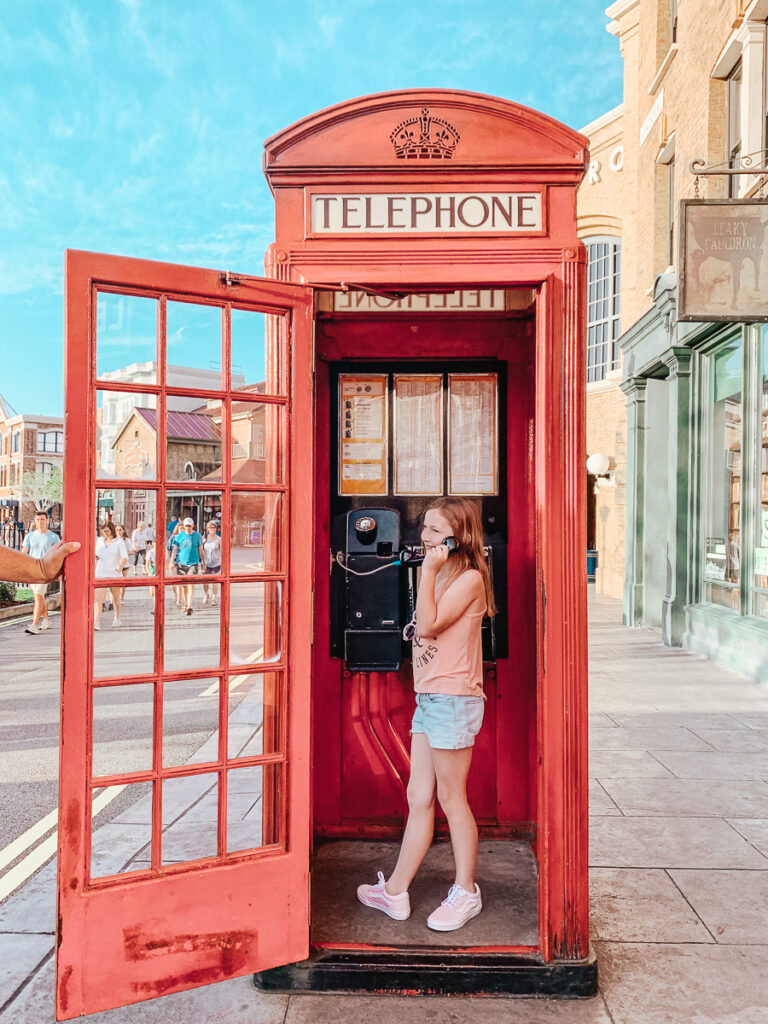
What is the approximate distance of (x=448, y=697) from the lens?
9.64 feet

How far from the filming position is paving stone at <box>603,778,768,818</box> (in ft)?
14.7

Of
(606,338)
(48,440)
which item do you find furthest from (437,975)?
(48,440)

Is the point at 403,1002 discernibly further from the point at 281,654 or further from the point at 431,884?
the point at 281,654

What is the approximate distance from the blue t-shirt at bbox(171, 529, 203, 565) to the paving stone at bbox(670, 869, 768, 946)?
2544 mm

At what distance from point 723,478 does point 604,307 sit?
42.8 ft

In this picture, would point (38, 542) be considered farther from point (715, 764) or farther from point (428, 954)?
point (428, 954)

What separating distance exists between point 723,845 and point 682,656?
5.94m

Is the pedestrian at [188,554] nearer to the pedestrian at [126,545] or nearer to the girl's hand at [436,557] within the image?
the pedestrian at [126,545]

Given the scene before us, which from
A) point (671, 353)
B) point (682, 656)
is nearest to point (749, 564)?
point (682, 656)

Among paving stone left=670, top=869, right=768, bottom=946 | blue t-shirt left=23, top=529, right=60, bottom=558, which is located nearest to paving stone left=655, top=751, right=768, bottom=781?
paving stone left=670, top=869, right=768, bottom=946

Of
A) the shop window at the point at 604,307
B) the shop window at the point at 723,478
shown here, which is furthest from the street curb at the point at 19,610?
the shop window at the point at 604,307

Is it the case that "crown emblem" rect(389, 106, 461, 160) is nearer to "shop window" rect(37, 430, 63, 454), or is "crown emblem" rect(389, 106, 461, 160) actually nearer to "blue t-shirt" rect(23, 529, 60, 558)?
"blue t-shirt" rect(23, 529, 60, 558)

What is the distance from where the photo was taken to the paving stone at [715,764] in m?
5.13

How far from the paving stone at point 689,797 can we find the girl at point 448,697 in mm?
1965
